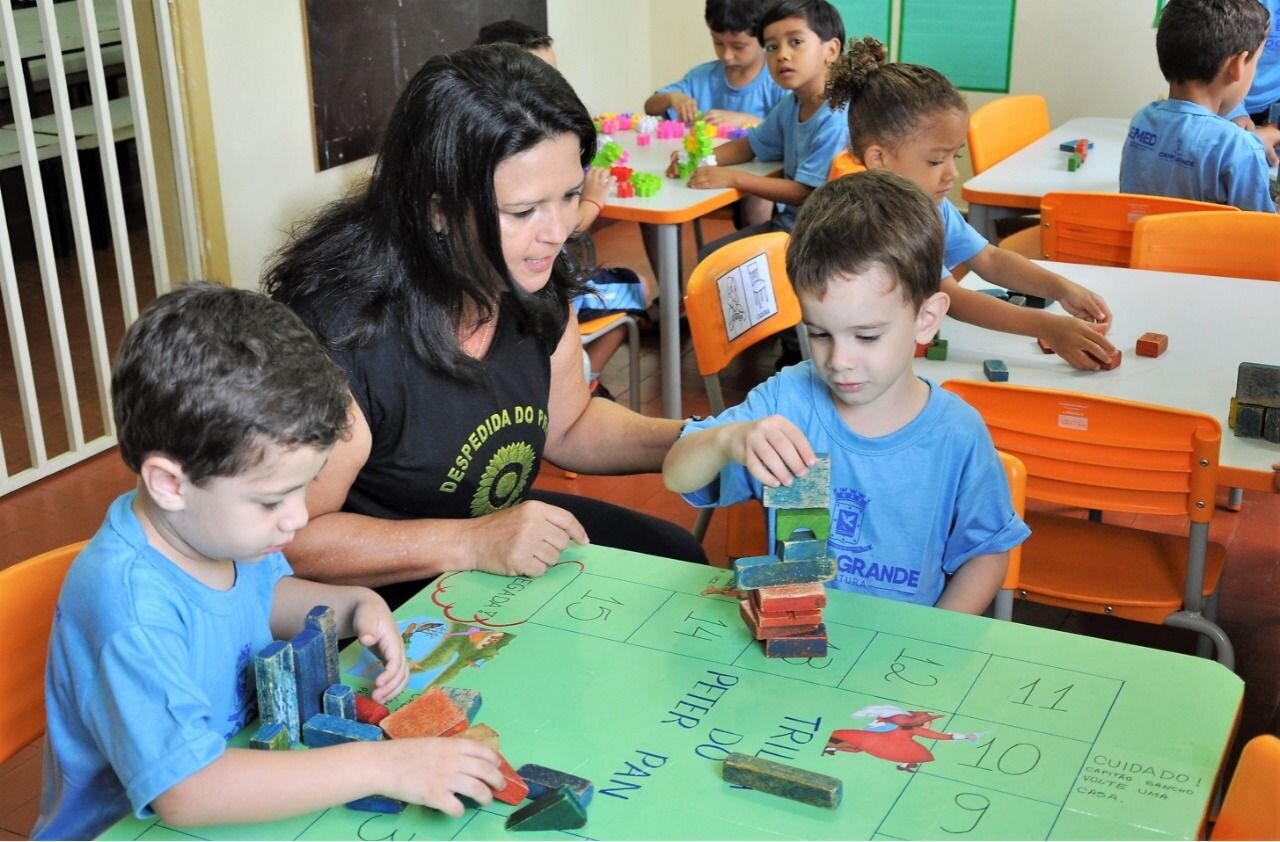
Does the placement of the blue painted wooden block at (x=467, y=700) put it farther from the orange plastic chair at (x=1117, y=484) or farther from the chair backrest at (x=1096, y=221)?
the chair backrest at (x=1096, y=221)

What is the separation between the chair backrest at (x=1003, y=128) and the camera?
4.46 m

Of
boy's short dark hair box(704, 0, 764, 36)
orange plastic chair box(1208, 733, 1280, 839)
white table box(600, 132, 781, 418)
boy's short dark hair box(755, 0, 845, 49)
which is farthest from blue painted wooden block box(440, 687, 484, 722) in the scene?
boy's short dark hair box(704, 0, 764, 36)

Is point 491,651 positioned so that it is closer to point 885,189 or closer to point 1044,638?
point 1044,638

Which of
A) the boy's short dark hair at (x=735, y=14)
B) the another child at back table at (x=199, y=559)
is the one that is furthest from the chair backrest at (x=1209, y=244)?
the another child at back table at (x=199, y=559)

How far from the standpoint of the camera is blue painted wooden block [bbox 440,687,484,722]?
1438 millimetres

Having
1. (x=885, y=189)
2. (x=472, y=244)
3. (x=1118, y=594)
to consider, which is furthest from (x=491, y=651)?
(x=1118, y=594)

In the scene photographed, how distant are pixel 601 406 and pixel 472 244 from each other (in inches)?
19.5

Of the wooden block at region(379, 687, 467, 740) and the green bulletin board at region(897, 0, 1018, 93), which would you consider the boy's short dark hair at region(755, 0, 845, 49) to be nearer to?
the green bulletin board at region(897, 0, 1018, 93)

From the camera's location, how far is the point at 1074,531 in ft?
8.73

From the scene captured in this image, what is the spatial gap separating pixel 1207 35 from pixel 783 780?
3.23 meters

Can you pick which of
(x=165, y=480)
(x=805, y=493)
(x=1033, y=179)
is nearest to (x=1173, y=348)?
(x=805, y=493)

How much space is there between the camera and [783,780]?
1.29 m

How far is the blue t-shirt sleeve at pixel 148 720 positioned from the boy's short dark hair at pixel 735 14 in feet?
14.0

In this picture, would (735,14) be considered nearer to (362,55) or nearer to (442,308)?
(362,55)
